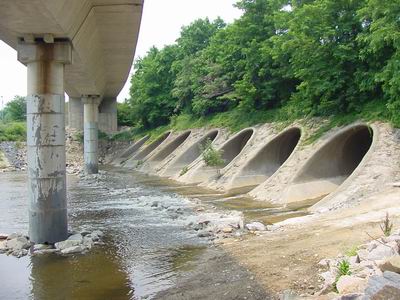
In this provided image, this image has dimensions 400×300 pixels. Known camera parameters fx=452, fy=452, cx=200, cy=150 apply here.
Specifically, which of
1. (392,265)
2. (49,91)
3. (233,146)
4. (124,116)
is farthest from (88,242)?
(124,116)

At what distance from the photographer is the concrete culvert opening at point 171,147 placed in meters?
45.0

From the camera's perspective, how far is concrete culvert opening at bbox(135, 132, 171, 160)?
50969 mm

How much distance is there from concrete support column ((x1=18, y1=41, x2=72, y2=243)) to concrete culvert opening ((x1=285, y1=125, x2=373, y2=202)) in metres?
11.0

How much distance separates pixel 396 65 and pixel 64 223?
50.5ft

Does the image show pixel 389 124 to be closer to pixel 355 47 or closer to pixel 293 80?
pixel 355 47

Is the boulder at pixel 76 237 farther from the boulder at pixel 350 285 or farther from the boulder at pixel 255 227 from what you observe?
the boulder at pixel 350 285

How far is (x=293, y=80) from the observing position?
33000 millimetres

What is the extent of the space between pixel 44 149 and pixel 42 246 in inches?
118

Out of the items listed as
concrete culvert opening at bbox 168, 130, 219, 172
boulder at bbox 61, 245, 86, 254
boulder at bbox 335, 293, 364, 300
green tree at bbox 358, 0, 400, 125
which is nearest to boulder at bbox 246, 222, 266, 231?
boulder at bbox 61, 245, 86, 254

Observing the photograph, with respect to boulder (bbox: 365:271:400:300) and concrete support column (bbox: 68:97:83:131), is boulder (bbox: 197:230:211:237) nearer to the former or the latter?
boulder (bbox: 365:271:400:300)

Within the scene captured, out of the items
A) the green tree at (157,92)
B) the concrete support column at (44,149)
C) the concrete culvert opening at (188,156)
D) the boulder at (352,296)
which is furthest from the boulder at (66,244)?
the green tree at (157,92)

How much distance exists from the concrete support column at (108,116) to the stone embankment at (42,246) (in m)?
45.0

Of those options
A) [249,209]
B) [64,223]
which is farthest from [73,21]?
[249,209]

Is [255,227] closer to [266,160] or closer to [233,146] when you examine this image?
[266,160]
